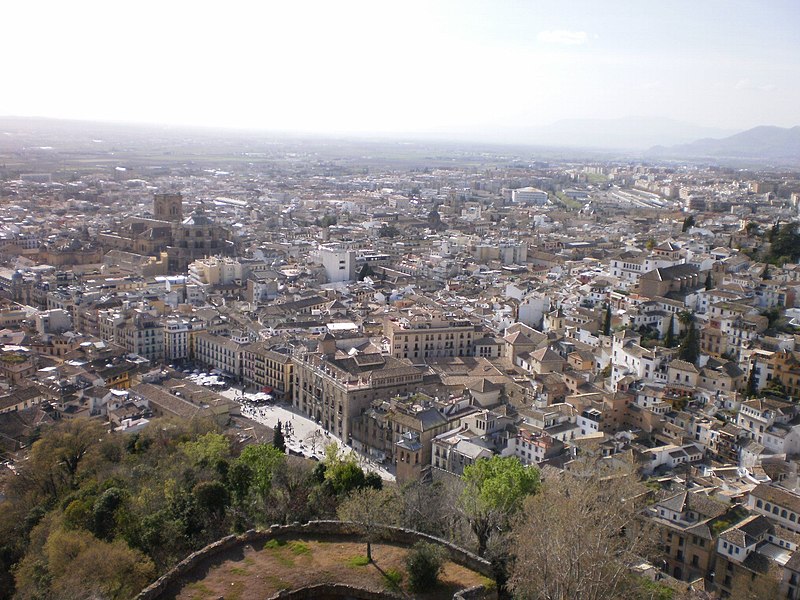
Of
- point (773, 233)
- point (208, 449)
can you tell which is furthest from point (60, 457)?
point (773, 233)

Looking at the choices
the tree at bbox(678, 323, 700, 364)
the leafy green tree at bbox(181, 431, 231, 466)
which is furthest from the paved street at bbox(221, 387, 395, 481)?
the tree at bbox(678, 323, 700, 364)

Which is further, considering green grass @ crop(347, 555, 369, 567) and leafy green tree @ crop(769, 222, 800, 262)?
leafy green tree @ crop(769, 222, 800, 262)

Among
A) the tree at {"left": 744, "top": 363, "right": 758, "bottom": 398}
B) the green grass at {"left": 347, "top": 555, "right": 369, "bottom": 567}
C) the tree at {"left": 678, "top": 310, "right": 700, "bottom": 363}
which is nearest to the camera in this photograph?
the green grass at {"left": 347, "top": 555, "right": 369, "bottom": 567}

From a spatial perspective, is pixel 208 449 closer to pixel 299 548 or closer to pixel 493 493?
pixel 299 548

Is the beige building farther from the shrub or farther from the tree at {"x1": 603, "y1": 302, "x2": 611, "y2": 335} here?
the shrub

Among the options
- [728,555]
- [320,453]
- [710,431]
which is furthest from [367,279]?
[728,555]
